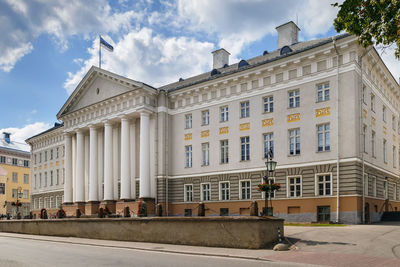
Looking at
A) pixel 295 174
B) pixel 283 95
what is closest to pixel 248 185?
pixel 295 174

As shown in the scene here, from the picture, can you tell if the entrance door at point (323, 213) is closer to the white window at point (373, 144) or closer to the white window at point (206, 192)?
the white window at point (373, 144)

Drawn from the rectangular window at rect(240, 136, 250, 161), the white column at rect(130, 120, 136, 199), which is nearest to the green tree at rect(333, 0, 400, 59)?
the rectangular window at rect(240, 136, 250, 161)

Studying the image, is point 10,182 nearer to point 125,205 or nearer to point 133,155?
point 133,155

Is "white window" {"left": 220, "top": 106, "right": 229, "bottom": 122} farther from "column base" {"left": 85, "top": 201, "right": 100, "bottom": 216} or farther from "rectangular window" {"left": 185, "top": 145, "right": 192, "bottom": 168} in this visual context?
"column base" {"left": 85, "top": 201, "right": 100, "bottom": 216}

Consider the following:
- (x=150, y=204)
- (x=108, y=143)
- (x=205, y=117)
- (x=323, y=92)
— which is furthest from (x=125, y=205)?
(x=323, y=92)

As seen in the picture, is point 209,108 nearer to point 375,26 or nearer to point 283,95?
point 283,95

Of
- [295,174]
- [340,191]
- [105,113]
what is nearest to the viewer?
[340,191]

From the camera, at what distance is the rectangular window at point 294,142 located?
32.0m

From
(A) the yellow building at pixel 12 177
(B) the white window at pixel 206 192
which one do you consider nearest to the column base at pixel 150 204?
(B) the white window at pixel 206 192

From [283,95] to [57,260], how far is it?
2319 cm

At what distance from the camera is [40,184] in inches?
2422

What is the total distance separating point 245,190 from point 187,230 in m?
15.5

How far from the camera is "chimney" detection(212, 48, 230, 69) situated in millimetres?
47625

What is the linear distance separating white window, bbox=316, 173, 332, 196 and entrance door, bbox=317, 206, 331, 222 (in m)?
1.00
